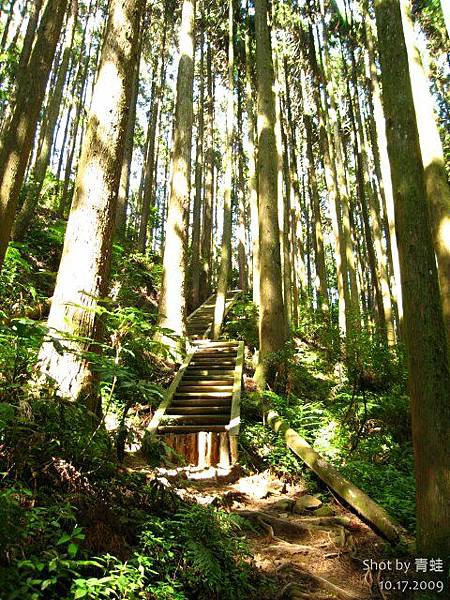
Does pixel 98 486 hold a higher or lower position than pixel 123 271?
lower

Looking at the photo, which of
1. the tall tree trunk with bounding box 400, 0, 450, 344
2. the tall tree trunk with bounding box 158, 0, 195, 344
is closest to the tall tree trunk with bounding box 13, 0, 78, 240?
the tall tree trunk with bounding box 158, 0, 195, 344

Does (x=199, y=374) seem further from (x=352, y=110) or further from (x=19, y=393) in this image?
(x=352, y=110)

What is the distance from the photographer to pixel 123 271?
530 inches

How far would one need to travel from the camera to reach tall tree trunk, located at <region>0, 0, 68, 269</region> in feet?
17.2

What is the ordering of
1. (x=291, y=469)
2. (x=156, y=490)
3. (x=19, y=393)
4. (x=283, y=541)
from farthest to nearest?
(x=291, y=469) < (x=283, y=541) < (x=156, y=490) < (x=19, y=393)

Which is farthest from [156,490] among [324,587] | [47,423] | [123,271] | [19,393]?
[123,271]

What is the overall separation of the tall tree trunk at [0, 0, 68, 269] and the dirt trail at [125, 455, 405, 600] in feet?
11.5

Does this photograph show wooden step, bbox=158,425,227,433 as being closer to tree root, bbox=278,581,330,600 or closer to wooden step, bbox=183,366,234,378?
wooden step, bbox=183,366,234,378

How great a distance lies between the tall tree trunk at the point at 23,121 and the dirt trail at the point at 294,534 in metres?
3.49

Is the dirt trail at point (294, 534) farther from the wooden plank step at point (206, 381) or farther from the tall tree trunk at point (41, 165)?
the tall tree trunk at point (41, 165)

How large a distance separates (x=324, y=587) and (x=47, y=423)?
251cm

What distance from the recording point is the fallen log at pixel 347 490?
163 inches

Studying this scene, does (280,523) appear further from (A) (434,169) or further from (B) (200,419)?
(A) (434,169)

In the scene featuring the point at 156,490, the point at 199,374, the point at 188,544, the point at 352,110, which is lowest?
the point at 188,544
